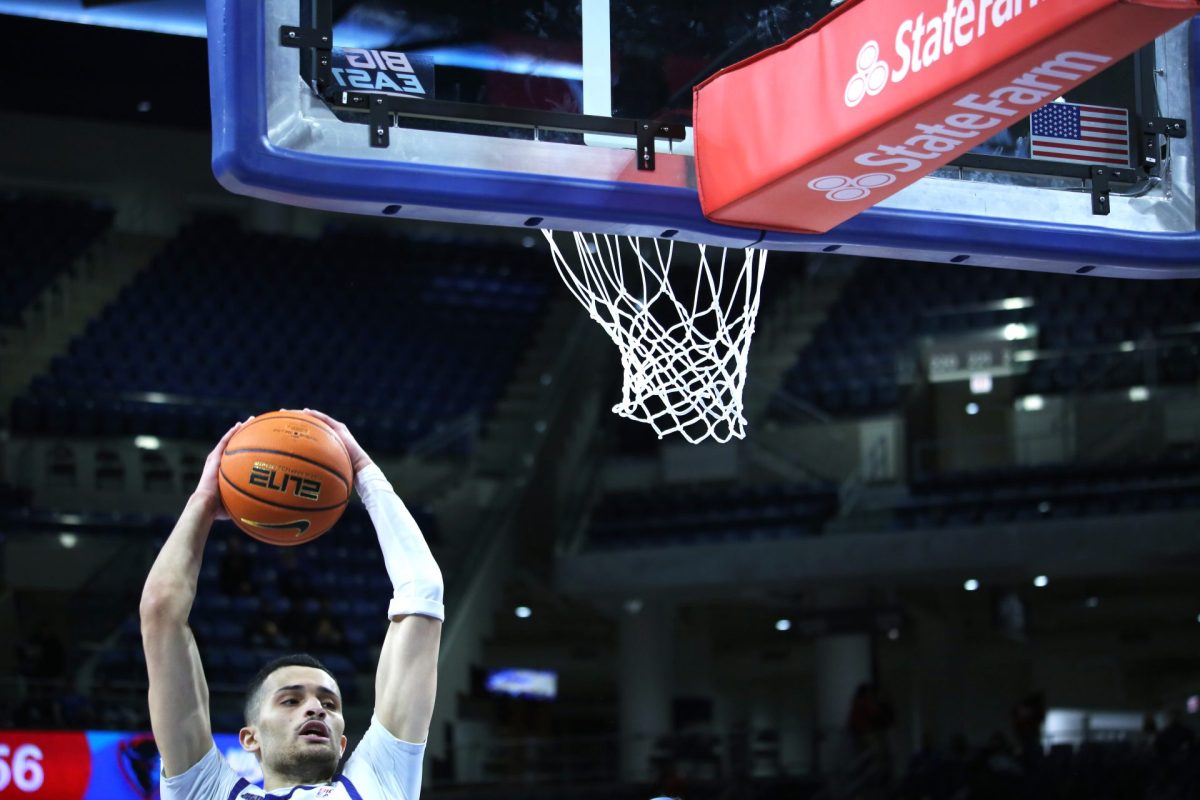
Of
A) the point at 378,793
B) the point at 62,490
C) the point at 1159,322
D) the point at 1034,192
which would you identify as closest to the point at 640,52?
the point at 1034,192

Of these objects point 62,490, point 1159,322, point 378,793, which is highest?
point 1159,322

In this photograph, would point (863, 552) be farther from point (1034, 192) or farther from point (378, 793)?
point (378, 793)

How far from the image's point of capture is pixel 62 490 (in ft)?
48.6

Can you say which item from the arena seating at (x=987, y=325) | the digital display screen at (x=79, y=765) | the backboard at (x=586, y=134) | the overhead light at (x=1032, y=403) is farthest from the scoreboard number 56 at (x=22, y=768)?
the overhead light at (x=1032, y=403)

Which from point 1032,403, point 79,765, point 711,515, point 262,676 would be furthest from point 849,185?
point 711,515

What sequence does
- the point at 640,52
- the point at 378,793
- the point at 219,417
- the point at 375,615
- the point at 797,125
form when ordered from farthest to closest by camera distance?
the point at 219,417, the point at 375,615, the point at 640,52, the point at 797,125, the point at 378,793

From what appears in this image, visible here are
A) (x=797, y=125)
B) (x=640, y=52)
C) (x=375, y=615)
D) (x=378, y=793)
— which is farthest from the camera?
(x=375, y=615)

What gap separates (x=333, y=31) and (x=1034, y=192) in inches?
80.7

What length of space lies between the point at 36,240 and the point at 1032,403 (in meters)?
9.89

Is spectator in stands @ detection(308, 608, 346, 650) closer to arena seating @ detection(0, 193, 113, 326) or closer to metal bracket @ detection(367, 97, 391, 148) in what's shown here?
arena seating @ detection(0, 193, 113, 326)

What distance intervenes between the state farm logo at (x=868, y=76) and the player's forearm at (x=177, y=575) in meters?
1.91

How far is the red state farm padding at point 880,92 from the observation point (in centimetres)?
372

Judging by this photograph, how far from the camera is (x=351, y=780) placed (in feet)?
10.8

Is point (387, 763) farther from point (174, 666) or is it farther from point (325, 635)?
point (325, 635)
